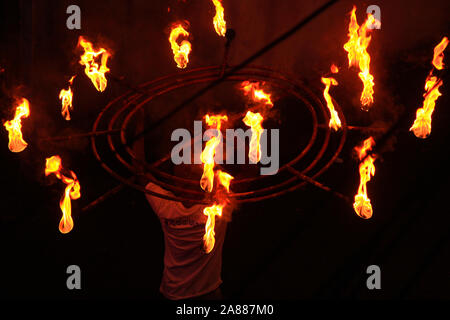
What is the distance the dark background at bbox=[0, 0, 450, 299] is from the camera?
12.7 ft

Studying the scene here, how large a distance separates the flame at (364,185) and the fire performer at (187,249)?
1.08m

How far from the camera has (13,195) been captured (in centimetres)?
416

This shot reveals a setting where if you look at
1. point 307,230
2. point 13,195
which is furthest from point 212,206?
point 13,195

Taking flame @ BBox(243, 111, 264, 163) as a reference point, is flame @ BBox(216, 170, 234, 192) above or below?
below

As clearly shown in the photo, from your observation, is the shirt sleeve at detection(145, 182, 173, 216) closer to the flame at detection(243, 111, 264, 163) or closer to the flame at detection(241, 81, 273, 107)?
the flame at detection(243, 111, 264, 163)

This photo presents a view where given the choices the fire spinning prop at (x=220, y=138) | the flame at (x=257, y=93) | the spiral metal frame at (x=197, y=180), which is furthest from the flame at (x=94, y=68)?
the flame at (x=257, y=93)

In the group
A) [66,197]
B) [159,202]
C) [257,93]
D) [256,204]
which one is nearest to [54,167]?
[66,197]

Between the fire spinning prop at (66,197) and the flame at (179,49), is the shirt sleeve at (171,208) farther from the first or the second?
the flame at (179,49)

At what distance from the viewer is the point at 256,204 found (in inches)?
168

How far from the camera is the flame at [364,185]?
2375 millimetres

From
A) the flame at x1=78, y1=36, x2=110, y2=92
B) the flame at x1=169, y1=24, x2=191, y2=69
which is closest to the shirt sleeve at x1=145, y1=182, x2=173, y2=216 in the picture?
the flame at x1=78, y1=36, x2=110, y2=92

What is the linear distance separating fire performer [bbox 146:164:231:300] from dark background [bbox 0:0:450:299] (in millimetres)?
930

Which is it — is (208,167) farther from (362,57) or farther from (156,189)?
(362,57)
